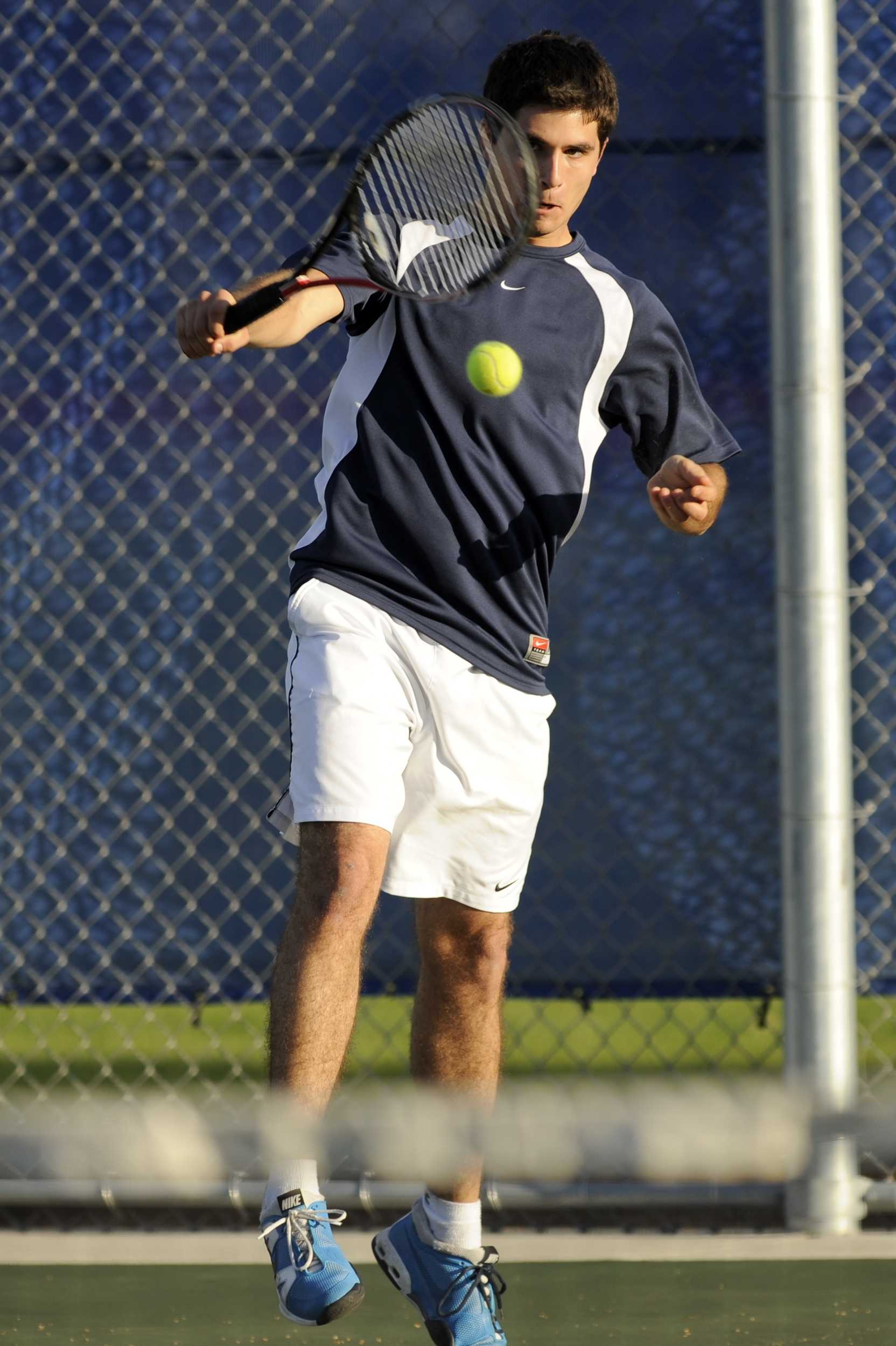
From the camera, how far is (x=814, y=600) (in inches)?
114

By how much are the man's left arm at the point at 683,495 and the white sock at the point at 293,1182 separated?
966mm

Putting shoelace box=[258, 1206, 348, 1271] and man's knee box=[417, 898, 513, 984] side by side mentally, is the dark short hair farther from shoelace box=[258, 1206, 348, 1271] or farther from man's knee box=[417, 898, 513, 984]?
shoelace box=[258, 1206, 348, 1271]

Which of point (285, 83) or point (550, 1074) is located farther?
point (550, 1074)

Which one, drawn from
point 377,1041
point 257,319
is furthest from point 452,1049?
point 377,1041

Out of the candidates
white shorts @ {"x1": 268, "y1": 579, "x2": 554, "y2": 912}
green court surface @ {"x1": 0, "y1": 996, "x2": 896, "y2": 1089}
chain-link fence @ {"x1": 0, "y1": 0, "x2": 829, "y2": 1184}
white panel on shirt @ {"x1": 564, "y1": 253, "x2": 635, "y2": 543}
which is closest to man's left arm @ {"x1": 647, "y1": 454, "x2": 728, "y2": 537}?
white panel on shirt @ {"x1": 564, "y1": 253, "x2": 635, "y2": 543}

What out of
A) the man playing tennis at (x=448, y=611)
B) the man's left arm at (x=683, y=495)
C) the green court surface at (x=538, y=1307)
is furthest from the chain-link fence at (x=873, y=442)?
the man's left arm at (x=683, y=495)

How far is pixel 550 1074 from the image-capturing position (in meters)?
3.66

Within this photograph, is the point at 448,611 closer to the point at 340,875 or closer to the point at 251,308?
the point at 340,875

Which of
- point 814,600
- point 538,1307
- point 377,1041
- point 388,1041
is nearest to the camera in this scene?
point 538,1307

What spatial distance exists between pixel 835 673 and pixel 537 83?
1.12 meters

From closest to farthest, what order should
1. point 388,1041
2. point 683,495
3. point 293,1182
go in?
point 293,1182
point 683,495
point 388,1041

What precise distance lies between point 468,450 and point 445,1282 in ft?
3.85

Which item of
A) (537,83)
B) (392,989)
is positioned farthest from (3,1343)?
(537,83)

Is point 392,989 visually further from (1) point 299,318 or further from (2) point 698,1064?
(1) point 299,318
